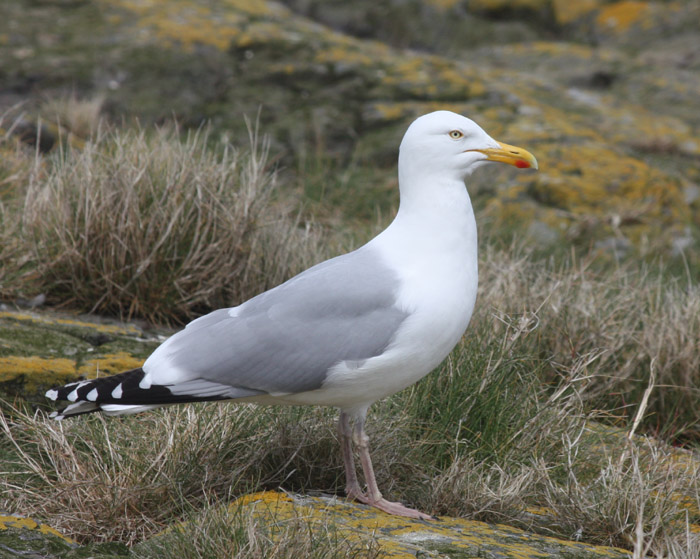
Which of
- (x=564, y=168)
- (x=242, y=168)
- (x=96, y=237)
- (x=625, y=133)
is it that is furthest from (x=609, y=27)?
(x=96, y=237)

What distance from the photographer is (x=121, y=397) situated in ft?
9.23

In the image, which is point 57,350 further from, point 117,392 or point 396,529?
point 396,529

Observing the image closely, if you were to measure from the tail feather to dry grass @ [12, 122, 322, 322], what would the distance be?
154cm

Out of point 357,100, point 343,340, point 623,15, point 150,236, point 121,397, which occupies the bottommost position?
point 121,397

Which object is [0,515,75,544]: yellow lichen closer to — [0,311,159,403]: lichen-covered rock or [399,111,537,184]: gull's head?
[0,311,159,403]: lichen-covered rock

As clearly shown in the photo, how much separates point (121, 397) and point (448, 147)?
1444mm

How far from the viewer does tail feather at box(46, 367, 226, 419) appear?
281cm

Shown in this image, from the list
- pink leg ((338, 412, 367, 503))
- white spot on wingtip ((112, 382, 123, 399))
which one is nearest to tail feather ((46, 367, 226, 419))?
white spot on wingtip ((112, 382, 123, 399))

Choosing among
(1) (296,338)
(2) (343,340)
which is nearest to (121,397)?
(1) (296,338)

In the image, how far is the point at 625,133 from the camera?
860cm

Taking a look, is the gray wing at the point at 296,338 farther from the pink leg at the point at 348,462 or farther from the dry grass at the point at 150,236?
the dry grass at the point at 150,236

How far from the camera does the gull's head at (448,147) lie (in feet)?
10.4

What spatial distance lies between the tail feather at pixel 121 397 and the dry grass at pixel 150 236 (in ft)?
5.06

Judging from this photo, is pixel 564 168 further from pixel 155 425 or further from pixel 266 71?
pixel 155 425
